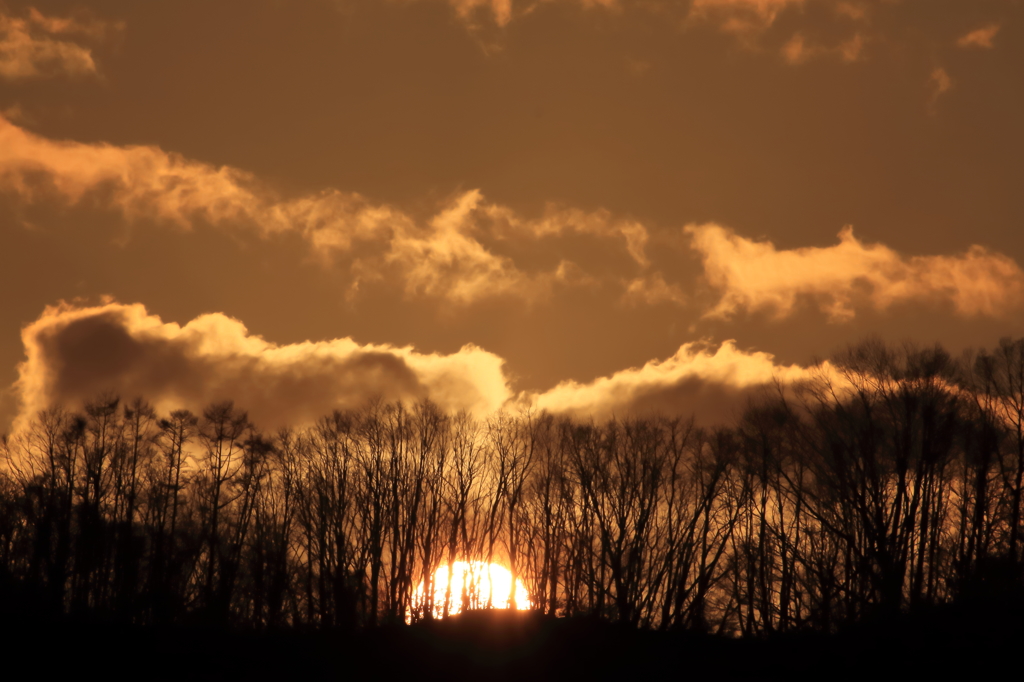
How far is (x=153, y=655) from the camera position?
2772cm

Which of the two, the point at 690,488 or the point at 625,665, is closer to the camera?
the point at 625,665

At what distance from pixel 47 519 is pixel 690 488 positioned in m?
35.9

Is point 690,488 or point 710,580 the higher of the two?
point 690,488

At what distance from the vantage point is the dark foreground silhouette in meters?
24.4

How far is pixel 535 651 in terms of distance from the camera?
31172 millimetres

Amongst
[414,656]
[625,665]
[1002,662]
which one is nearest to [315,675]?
[414,656]

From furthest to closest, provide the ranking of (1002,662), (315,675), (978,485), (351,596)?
1. (351,596)
2. (978,485)
3. (315,675)
4. (1002,662)

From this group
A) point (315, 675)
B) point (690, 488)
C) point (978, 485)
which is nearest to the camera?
point (315, 675)

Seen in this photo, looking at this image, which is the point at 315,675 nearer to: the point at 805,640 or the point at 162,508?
the point at 805,640

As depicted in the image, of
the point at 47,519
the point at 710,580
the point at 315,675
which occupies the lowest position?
the point at 315,675

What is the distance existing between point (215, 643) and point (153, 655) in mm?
2333

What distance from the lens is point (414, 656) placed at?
30.2 m

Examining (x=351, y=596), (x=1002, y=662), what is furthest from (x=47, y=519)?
(x=1002, y=662)

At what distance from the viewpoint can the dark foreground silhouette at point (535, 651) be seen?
80.2 ft
